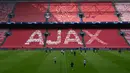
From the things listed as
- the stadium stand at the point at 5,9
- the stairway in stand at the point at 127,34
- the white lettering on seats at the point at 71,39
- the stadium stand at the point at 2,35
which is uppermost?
the stadium stand at the point at 5,9

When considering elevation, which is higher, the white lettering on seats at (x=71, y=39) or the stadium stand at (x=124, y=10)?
the stadium stand at (x=124, y=10)

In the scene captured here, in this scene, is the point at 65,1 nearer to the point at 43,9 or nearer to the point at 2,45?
the point at 43,9

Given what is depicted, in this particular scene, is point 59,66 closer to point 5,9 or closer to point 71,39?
point 71,39

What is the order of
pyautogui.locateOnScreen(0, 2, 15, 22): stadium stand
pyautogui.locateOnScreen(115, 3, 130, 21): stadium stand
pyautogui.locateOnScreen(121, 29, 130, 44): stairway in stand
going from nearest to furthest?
pyautogui.locateOnScreen(121, 29, 130, 44): stairway in stand, pyautogui.locateOnScreen(0, 2, 15, 22): stadium stand, pyautogui.locateOnScreen(115, 3, 130, 21): stadium stand

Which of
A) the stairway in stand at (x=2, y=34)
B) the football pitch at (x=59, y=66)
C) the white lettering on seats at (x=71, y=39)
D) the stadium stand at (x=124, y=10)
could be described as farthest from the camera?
the stadium stand at (x=124, y=10)

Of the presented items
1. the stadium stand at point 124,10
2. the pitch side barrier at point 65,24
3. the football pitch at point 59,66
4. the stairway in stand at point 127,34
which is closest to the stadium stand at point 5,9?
the pitch side barrier at point 65,24

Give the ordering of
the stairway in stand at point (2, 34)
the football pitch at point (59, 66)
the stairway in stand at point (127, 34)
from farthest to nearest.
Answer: the stairway in stand at point (127, 34), the stairway in stand at point (2, 34), the football pitch at point (59, 66)

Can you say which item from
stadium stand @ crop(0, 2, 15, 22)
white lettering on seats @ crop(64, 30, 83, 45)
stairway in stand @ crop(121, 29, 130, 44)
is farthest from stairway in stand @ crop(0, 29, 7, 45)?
stairway in stand @ crop(121, 29, 130, 44)

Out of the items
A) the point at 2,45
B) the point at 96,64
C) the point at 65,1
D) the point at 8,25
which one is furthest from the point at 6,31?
the point at 96,64

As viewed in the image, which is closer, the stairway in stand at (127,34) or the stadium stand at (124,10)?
the stairway in stand at (127,34)

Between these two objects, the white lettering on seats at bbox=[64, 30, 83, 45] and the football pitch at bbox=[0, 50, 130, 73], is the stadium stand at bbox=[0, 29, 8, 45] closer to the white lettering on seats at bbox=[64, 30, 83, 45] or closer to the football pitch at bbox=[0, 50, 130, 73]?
the white lettering on seats at bbox=[64, 30, 83, 45]

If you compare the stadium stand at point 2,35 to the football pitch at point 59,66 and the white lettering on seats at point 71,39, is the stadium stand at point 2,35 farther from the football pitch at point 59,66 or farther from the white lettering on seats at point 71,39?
the football pitch at point 59,66

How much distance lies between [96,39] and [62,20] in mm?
10225

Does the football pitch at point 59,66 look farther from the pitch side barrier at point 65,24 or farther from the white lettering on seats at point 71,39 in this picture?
the pitch side barrier at point 65,24
